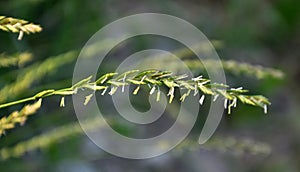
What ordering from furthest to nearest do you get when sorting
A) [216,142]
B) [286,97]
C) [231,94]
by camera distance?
[286,97]
[216,142]
[231,94]

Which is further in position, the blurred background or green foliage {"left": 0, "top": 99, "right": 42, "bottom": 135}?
the blurred background

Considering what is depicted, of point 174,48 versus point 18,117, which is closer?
point 18,117

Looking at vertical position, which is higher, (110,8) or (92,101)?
(110,8)

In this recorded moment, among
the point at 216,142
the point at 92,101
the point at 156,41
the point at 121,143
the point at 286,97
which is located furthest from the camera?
the point at 286,97

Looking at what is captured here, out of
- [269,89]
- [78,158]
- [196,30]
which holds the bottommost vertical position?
[78,158]

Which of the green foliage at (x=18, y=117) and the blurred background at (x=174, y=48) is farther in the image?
the blurred background at (x=174, y=48)

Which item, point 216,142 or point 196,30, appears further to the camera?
point 196,30

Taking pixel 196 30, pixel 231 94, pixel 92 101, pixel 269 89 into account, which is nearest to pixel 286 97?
pixel 269 89

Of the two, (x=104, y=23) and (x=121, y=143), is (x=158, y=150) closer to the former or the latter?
(x=121, y=143)
